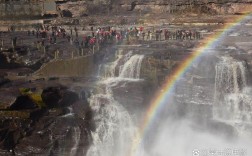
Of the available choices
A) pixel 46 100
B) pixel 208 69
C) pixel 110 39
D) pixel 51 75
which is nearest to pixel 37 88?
pixel 46 100

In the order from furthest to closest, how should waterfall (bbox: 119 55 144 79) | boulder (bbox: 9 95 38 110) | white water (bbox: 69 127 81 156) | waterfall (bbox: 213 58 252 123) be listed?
waterfall (bbox: 119 55 144 79) → waterfall (bbox: 213 58 252 123) → boulder (bbox: 9 95 38 110) → white water (bbox: 69 127 81 156)

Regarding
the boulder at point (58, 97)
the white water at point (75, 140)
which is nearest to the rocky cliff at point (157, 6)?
the boulder at point (58, 97)

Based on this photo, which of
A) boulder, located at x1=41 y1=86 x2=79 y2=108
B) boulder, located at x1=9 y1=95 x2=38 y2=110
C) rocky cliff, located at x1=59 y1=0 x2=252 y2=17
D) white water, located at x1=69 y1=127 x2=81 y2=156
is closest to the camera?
white water, located at x1=69 y1=127 x2=81 y2=156

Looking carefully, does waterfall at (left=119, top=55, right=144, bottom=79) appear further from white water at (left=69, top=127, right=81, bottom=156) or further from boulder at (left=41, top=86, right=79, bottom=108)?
white water at (left=69, top=127, right=81, bottom=156)

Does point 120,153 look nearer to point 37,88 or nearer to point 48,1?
point 37,88

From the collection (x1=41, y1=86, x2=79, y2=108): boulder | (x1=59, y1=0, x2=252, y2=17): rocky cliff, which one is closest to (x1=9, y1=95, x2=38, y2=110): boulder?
(x1=41, y1=86, x2=79, y2=108): boulder
